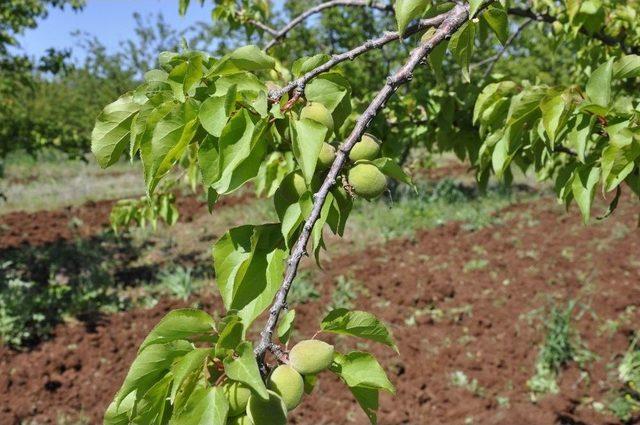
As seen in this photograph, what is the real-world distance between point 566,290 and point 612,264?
1.01 m

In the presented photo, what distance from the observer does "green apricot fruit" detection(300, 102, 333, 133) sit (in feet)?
3.23

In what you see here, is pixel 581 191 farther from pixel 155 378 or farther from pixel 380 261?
pixel 380 261

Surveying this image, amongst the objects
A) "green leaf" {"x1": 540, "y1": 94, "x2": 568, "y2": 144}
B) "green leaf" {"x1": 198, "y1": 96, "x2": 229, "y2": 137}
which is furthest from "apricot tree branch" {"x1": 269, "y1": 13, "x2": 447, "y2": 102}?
"green leaf" {"x1": 540, "y1": 94, "x2": 568, "y2": 144}

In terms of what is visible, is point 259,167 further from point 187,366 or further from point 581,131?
point 581,131

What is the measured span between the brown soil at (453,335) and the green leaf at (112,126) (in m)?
3.16

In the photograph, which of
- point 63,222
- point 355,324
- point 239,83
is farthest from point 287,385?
point 63,222

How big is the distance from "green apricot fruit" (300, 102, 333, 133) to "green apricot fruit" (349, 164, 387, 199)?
0.32 ft

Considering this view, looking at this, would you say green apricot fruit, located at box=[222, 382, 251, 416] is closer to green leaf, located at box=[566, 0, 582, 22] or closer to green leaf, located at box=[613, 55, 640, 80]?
green leaf, located at box=[613, 55, 640, 80]

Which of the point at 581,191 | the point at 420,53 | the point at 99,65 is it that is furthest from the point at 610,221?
the point at 99,65

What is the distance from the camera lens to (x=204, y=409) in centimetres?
75

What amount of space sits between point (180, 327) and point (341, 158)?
0.37 m

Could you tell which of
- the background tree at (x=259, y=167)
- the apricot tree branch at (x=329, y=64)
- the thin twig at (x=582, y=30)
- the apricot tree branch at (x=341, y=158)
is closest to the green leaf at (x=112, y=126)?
the background tree at (x=259, y=167)

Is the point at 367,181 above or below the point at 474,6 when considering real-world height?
below

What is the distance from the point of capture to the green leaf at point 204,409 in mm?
740
